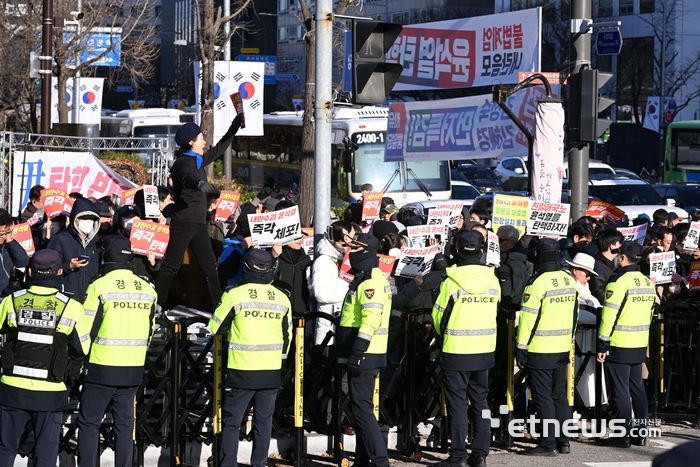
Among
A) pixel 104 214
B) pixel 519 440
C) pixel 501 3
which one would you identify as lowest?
pixel 519 440

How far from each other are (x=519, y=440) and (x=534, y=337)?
1.13 metres

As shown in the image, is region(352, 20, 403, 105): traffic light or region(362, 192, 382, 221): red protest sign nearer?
region(352, 20, 403, 105): traffic light

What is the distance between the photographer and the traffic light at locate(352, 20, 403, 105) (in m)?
8.67

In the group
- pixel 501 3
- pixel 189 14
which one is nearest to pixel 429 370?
pixel 501 3

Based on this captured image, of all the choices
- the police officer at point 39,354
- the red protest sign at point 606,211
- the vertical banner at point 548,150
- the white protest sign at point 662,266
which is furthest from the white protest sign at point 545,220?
the police officer at point 39,354

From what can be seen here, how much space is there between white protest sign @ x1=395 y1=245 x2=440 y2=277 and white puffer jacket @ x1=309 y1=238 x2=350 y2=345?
129cm

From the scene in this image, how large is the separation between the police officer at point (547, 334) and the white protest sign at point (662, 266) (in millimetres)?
1911

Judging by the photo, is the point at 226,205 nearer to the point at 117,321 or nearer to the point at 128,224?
the point at 128,224

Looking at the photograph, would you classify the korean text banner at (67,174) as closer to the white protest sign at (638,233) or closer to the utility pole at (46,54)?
the utility pole at (46,54)

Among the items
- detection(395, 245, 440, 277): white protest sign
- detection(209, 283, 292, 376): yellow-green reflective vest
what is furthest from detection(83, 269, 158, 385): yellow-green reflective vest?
detection(395, 245, 440, 277): white protest sign

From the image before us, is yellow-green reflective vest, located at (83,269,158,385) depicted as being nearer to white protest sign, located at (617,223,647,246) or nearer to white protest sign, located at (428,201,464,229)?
white protest sign, located at (428,201,464,229)

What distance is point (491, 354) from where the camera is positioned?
810 cm

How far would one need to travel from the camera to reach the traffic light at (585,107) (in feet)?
37.4

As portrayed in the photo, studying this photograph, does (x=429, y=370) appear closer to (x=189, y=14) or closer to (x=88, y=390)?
(x=88, y=390)
